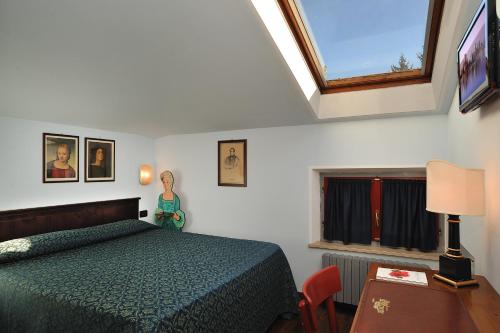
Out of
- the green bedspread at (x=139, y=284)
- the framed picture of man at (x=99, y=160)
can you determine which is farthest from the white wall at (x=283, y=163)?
the framed picture of man at (x=99, y=160)

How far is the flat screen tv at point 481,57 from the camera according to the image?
1049 millimetres

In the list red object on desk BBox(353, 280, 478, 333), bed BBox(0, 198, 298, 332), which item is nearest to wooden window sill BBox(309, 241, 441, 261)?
bed BBox(0, 198, 298, 332)

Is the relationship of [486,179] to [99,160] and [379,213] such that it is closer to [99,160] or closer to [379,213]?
[379,213]

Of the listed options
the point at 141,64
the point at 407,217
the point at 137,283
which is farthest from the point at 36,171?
the point at 407,217

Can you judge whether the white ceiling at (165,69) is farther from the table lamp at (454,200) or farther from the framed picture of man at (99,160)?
the table lamp at (454,200)

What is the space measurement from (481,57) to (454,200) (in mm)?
597

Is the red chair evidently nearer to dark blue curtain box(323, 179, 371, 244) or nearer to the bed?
the bed

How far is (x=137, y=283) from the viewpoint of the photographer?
1.93 meters

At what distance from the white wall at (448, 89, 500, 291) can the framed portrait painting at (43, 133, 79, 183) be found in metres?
3.58

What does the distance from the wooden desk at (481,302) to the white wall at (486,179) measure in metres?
0.04

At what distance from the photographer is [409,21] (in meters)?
2.19

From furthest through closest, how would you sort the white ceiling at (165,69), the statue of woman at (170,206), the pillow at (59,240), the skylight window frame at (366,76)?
the statue of woman at (170,206) < the pillow at (59,240) < the skylight window frame at (366,76) < the white ceiling at (165,69)

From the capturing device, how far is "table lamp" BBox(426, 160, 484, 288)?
1.29m

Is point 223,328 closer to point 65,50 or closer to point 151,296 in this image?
point 151,296
